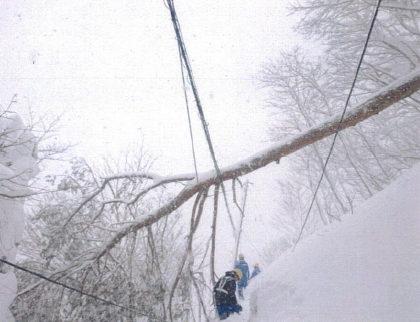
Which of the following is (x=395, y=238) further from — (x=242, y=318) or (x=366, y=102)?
(x=242, y=318)

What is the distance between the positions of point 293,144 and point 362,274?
1956 millimetres

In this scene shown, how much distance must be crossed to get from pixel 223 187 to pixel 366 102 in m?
2.44

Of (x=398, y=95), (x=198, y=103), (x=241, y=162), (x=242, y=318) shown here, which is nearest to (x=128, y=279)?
(x=242, y=318)

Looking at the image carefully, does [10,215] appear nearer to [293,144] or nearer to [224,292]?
[224,292]

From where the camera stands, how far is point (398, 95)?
3.35 metres

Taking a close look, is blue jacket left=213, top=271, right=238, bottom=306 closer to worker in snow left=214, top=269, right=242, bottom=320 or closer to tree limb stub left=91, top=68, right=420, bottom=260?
worker in snow left=214, top=269, right=242, bottom=320

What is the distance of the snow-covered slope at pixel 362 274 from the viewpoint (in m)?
2.62

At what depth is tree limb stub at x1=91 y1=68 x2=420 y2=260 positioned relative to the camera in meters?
3.36

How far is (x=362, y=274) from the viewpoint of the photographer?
3186mm

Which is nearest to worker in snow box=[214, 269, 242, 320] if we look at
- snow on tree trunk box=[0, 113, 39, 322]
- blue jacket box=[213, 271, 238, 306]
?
blue jacket box=[213, 271, 238, 306]

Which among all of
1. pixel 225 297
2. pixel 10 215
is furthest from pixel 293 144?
pixel 10 215

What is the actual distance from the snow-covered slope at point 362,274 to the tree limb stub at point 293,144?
1.57 m

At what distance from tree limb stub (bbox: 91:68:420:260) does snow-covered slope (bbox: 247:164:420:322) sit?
5.14 ft

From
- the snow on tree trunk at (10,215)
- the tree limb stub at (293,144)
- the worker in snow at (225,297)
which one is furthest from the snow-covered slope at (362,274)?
the snow on tree trunk at (10,215)
